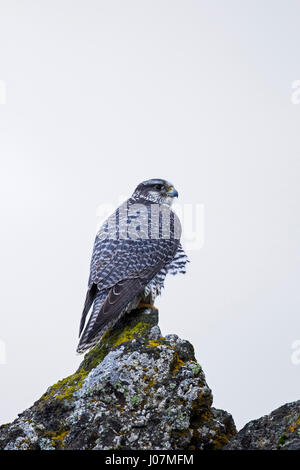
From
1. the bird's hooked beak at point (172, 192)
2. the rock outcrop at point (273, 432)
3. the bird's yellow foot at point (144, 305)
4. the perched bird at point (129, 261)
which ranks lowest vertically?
the rock outcrop at point (273, 432)

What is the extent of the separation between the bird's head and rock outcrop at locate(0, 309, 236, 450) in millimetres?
3560

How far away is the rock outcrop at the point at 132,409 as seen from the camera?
4676mm

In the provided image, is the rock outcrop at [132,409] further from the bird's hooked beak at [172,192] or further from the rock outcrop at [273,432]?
the bird's hooked beak at [172,192]

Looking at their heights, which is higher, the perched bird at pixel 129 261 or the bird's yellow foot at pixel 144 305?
the perched bird at pixel 129 261

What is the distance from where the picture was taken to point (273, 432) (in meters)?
4.37

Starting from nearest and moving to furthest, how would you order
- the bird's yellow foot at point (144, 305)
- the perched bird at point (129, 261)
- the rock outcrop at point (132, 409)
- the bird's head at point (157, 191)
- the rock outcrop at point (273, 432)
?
the rock outcrop at point (273, 432)
the rock outcrop at point (132, 409)
the perched bird at point (129, 261)
the bird's yellow foot at point (144, 305)
the bird's head at point (157, 191)

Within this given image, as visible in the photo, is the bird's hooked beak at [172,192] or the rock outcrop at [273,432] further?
the bird's hooked beak at [172,192]

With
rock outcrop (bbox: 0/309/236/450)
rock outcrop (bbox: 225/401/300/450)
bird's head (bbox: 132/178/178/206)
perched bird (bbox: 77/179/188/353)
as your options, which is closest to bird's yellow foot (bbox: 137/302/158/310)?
perched bird (bbox: 77/179/188/353)

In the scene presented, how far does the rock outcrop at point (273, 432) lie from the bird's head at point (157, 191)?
189 inches

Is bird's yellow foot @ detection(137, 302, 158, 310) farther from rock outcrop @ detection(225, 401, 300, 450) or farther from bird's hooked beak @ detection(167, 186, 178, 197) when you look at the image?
rock outcrop @ detection(225, 401, 300, 450)

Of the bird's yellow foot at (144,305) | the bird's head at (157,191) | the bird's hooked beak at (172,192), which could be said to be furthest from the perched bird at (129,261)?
the bird's hooked beak at (172,192)

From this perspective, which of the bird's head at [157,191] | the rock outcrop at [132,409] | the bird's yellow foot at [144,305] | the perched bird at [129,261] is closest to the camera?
Result: the rock outcrop at [132,409]
